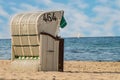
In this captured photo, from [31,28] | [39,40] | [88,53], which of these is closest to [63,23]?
[39,40]

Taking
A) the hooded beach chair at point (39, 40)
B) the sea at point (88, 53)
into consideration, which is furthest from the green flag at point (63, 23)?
the sea at point (88, 53)

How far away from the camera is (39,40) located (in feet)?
65.8

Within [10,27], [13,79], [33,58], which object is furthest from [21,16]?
[13,79]

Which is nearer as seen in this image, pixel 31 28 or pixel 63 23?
pixel 31 28

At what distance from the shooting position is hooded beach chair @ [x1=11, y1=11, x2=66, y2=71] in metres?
20.0

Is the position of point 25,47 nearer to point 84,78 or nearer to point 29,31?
point 29,31

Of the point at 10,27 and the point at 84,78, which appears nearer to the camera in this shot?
the point at 84,78

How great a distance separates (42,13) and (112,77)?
467 centimetres

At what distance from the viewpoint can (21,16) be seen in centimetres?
2081

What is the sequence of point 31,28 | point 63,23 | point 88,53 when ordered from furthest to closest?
point 88,53 < point 63,23 < point 31,28

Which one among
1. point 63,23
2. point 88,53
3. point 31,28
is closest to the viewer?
point 31,28

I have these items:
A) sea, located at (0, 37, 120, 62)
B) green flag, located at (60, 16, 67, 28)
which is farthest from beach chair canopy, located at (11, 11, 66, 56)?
sea, located at (0, 37, 120, 62)

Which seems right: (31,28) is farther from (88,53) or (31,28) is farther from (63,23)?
(88,53)

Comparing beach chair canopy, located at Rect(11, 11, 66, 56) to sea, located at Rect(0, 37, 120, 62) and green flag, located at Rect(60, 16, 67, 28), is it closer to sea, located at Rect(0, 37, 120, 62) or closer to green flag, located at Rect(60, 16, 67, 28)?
green flag, located at Rect(60, 16, 67, 28)
